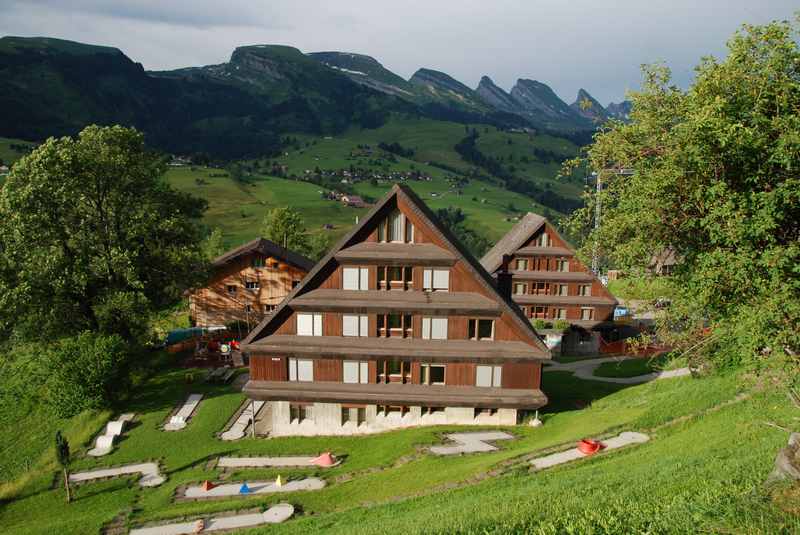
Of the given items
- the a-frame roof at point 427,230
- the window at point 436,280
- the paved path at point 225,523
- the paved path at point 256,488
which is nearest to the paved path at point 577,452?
the a-frame roof at point 427,230

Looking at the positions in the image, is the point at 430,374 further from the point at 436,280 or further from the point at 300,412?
the point at 300,412

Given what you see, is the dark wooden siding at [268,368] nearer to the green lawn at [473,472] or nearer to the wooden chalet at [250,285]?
the green lawn at [473,472]

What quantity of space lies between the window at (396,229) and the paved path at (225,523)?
17246 millimetres

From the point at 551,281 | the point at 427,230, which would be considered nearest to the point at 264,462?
the point at 427,230

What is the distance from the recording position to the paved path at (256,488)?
86.6ft

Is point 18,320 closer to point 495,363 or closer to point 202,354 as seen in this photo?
point 202,354

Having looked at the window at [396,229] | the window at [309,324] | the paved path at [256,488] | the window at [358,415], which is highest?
the window at [396,229]

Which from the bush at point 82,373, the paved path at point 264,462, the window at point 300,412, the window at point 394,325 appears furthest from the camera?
the bush at point 82,373

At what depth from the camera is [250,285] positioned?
6278 centimetres

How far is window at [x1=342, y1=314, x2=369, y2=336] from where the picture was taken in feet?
110

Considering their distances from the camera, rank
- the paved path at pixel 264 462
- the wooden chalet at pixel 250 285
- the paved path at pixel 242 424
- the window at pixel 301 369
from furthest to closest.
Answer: the wooden chalet at pixel 250 285, the paved path at pixel 242 424, the window at pixel 301 369, the paved path at pixel 264 462

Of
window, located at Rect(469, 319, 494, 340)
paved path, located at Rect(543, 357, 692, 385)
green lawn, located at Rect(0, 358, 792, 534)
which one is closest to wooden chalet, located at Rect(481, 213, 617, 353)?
paved path, located at Rect(543, 357, 692, 385)

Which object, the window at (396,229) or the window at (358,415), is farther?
the window at (358,415)

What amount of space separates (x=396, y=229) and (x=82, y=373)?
2625 cm
